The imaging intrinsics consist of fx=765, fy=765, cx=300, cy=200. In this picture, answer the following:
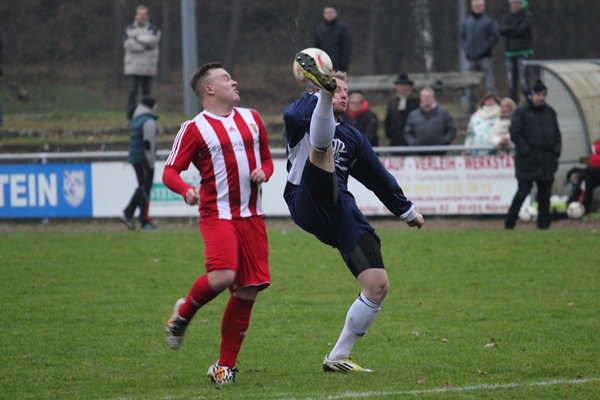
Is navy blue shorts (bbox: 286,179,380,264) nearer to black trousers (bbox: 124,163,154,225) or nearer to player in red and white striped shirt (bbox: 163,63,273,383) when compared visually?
player in red and white striped shirt (bbox: 163,63,273,383)

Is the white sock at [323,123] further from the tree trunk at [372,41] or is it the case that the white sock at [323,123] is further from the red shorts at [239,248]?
the tree trunk at [372,41]

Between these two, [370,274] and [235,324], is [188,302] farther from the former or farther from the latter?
[370,274]

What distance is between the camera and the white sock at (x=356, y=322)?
5098 millimetres

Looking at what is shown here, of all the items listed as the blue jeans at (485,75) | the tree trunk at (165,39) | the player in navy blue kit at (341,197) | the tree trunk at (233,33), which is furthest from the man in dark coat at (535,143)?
the tree trunk at (165,39)

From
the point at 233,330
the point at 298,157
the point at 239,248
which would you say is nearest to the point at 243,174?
the point at 298,157

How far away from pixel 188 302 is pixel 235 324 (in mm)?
371

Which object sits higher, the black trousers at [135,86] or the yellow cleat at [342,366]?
the black trousers at [135,86]

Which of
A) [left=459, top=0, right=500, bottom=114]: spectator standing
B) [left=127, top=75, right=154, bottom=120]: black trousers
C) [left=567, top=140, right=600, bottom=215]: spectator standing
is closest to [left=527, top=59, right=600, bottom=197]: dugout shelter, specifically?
[left=567, top=140, right=600, bottom=215]: spectator standing

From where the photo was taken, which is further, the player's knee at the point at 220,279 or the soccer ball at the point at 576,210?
the soccer ball at the point at 576,210

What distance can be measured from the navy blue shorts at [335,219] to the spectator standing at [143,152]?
8263 millimetres

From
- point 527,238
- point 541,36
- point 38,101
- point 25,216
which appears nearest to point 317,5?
point 541,36

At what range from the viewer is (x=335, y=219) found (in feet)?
16.6

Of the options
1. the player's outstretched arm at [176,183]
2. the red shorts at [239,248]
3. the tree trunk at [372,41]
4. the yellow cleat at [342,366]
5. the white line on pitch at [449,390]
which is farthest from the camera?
the tree trunk at [372,41]

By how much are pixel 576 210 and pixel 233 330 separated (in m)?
9.08
